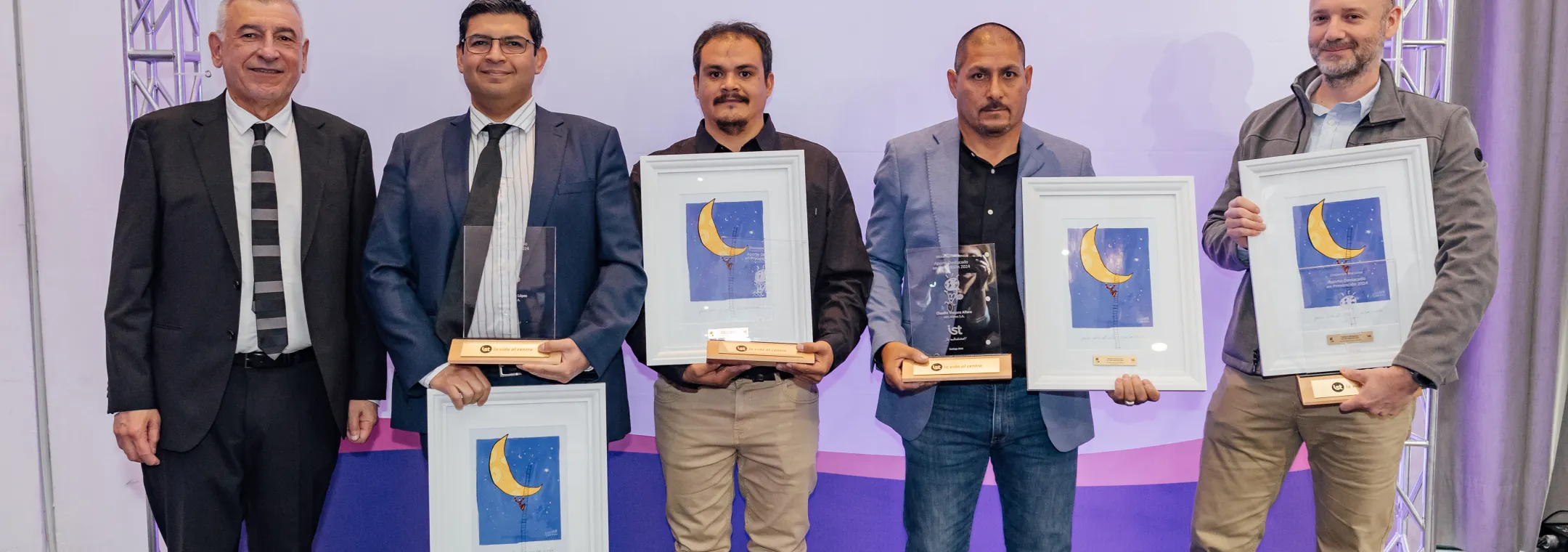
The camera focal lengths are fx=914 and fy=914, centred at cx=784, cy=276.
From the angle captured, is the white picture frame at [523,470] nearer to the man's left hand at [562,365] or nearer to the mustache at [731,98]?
the man's left hand at [562,365]

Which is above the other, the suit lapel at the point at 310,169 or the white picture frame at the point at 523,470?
the suit lapel at the point at 310,169

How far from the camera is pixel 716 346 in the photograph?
2484 mm

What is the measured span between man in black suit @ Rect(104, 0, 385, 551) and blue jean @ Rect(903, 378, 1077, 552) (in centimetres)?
168

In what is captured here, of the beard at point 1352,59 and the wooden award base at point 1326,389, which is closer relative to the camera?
the wooden award base at point 1326,389

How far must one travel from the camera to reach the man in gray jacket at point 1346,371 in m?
2.56

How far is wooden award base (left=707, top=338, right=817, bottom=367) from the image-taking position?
2.47 m

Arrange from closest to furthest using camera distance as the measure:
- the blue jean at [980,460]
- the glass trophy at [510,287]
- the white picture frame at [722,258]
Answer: the glass trophy at [510,287]
the white picture frame at [722,258]
the blue jean at [980,460]

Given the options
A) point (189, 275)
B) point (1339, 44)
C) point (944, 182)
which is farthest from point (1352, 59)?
point (189, 275)

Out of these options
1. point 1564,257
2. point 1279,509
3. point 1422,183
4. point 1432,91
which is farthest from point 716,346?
point 1564,257

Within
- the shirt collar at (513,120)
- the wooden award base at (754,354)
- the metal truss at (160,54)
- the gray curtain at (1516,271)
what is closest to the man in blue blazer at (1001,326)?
the wooden award base at (754,354)

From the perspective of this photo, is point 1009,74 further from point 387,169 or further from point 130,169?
point 130,169

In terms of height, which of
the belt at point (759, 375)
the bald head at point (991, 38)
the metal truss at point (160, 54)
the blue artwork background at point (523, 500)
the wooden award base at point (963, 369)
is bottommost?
the blue artwork background at point (523, 500)

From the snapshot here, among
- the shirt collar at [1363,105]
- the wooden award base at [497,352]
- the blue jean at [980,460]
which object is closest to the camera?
the wooden award base at [497,352]

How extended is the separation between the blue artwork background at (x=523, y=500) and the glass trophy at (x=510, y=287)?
11.9 inches
